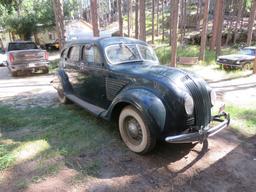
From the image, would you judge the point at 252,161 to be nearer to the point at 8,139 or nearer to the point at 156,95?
the point at 156,95

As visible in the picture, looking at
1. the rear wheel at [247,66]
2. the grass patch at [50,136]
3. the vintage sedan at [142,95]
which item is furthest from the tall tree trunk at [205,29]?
the grass patch at [50,136]

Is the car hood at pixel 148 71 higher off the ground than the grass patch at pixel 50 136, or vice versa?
the car hood at pixel 148 71

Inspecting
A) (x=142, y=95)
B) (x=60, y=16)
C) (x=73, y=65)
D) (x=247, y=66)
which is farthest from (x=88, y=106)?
(x=60, y=16)

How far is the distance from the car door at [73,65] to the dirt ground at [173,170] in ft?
7.45

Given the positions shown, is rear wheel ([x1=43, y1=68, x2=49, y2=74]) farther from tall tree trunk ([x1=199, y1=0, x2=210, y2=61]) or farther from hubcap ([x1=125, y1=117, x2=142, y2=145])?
hubcap ([x1=125, y1=117, x2=142, y2=145])

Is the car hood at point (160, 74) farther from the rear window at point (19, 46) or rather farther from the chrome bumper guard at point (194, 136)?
the rear window at point (19, 46)

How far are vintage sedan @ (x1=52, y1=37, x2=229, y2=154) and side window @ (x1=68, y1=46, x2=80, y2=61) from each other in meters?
0.23

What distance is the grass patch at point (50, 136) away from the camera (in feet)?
12.5

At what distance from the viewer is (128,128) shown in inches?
159

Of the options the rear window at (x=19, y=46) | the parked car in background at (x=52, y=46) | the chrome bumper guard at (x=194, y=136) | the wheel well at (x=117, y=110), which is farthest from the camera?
the parked car in background at (x=52, y=46)

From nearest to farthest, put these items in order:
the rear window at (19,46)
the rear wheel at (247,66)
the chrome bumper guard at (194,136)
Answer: the chrome bumper guard at (194,136) < the rear wheel at (247,66) < the rear window at (19,46)

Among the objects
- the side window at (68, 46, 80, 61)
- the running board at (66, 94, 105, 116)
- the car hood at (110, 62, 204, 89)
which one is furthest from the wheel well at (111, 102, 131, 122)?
the side window at (68, 46, 80, 61)

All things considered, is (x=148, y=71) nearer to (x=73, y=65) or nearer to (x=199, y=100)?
(x=199, y=100)

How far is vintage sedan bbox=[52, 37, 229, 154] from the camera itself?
3457 millimetres
